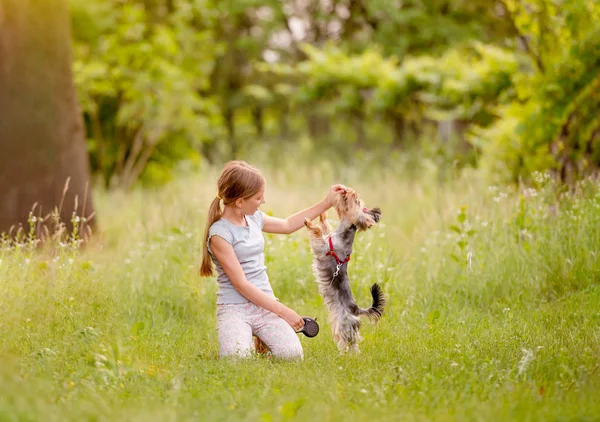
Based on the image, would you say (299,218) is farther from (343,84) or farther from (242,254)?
(343,84)

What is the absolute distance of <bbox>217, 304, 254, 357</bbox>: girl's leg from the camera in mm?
5387

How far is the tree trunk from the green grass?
45.3 inches

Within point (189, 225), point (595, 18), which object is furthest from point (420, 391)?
point (595, 18)

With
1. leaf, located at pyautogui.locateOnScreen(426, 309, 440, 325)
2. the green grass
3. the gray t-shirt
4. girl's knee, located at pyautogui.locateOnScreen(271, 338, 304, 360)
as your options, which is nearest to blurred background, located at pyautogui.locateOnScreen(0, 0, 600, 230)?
the green grass

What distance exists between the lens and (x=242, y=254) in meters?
5.60

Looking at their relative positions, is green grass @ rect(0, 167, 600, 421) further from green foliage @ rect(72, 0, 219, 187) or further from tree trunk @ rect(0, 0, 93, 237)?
green foliage @ rect(72, 0, 219, 187)

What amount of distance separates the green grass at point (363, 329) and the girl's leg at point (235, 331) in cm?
15

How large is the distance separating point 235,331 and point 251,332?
0.53ft

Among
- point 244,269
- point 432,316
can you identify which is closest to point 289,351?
point 244,269

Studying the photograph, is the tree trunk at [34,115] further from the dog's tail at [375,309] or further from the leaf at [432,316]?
the dog's tail at [375,309]

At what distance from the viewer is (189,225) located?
28.6ft

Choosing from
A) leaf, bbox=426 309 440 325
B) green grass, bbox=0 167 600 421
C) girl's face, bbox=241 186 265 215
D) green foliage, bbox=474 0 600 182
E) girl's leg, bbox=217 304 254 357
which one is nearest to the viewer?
green grass, bbox=0 167 600 421

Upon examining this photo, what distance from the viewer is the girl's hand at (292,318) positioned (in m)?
5.35

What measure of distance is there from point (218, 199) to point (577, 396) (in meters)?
2.77
